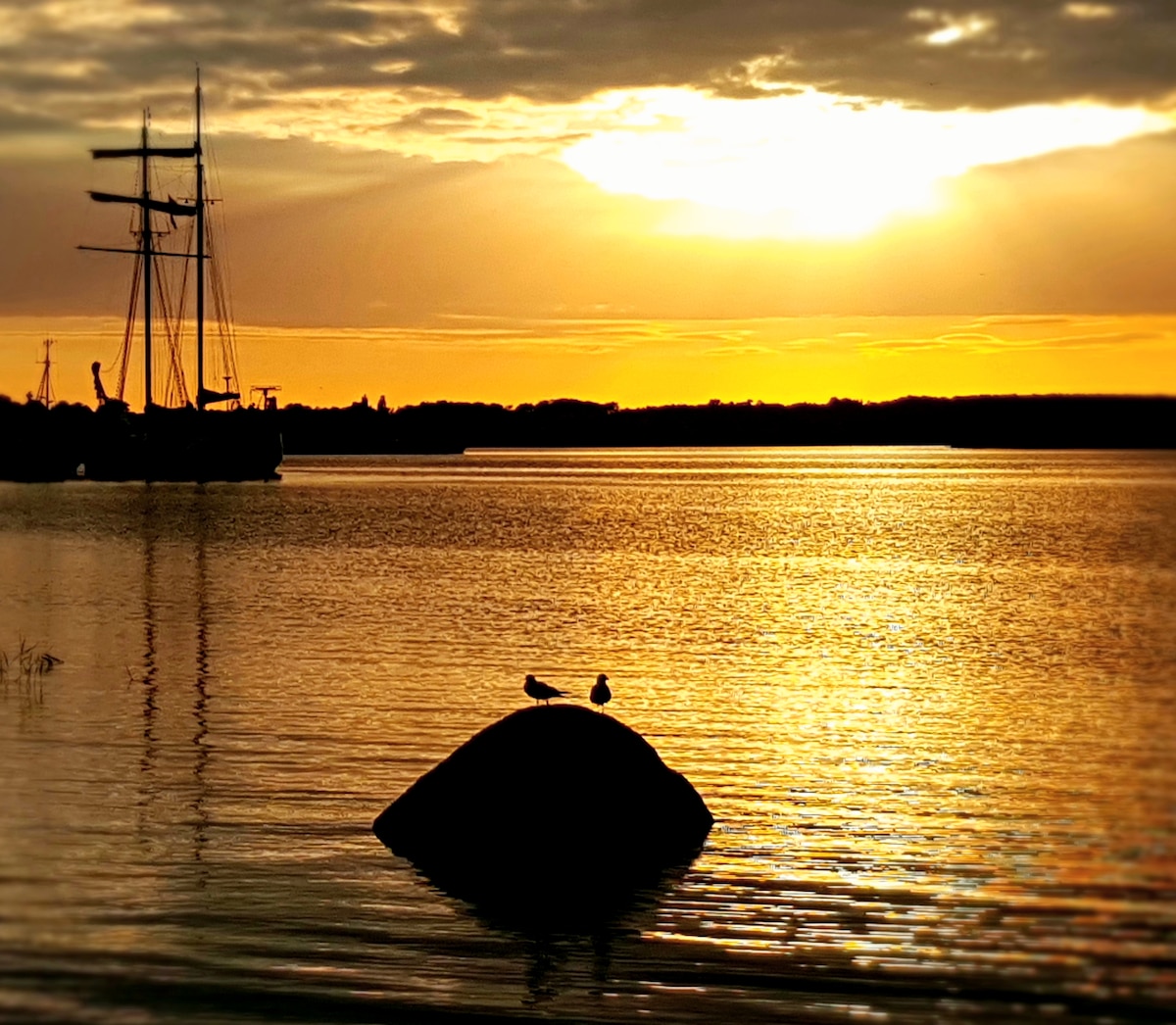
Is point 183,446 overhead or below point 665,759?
overhead

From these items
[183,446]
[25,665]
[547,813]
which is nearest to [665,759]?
[547,813]

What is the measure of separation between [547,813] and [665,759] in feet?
21.4

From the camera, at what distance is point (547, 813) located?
14211 mm

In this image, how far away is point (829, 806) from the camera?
17609 millimetres

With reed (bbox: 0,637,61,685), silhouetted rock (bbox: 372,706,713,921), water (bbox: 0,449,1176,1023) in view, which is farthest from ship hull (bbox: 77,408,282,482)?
silhouetted rock (bbox: 372,706,713,921)

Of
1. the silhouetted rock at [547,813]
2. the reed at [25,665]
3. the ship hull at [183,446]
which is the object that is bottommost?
the reed at [25,665]

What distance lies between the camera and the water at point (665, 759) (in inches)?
452

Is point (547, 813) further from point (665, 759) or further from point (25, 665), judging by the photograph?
point (25, 665)

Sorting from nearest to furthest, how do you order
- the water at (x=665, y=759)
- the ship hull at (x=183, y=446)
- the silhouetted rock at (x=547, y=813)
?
the water at (x=665, y=759), the silhouetted rock at (x=547, y=813), the ship hull at (x=183, y=446)

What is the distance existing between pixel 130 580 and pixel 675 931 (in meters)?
43.4

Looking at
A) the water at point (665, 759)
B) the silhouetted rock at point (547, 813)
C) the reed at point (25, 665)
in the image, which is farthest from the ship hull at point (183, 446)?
the silhouetted rock at point (547, 813)

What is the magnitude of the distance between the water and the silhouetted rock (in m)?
0.57

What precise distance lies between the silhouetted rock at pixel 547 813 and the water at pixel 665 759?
1.86 feet

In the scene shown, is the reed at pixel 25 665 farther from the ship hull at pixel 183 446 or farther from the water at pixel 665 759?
the ship hull at pixel 183 446
